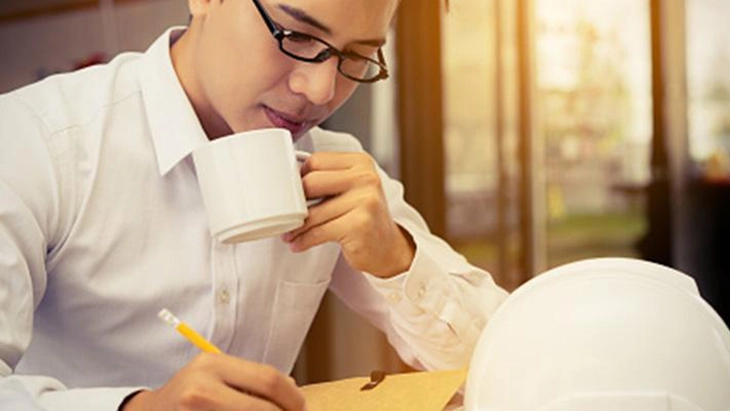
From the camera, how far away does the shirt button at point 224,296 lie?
1.08 m

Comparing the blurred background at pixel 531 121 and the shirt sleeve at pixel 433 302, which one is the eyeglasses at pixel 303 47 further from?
the blurred background at pixel 531 121

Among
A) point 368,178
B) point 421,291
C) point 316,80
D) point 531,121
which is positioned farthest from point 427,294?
point 531,121

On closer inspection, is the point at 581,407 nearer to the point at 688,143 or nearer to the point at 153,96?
the point at 153,96

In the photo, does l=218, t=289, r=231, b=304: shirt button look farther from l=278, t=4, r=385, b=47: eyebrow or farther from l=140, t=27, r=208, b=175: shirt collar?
l=278, t=4, r=385, b=47: eyebrow

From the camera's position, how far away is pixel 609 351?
670 mm

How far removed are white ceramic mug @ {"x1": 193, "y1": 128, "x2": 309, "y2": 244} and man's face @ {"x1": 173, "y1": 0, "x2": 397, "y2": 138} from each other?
143mm

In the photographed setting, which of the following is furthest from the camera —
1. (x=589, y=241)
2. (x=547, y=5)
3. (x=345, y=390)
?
(x=589, y=241)

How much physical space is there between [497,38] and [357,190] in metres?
3.02

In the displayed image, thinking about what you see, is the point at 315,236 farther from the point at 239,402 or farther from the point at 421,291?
the point at 239,402

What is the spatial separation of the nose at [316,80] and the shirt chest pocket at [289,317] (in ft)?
0.99

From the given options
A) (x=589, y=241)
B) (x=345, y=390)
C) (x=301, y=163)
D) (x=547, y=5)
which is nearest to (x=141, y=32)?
(x=301, y=163)

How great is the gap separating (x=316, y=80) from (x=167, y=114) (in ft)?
0.70

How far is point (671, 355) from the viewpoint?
26.5 inches

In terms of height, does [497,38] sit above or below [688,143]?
above
